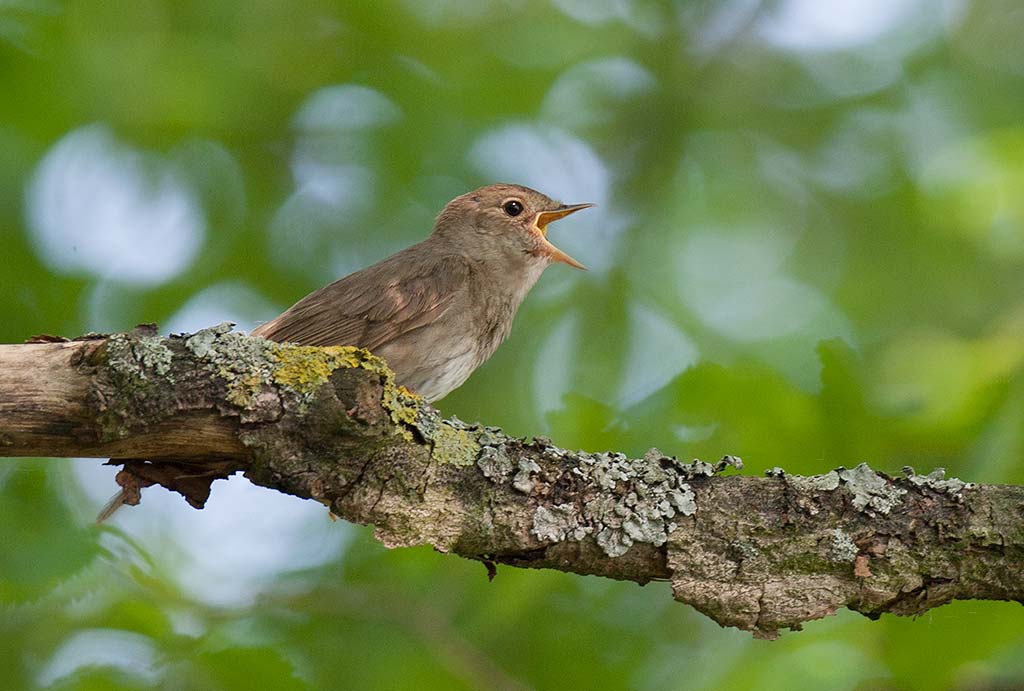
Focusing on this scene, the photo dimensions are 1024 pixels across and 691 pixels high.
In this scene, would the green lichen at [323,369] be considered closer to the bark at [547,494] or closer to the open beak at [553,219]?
the bark at [547,494]

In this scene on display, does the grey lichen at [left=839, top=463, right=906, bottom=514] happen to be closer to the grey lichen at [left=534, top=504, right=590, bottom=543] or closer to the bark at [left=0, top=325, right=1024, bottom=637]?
the bark at [left=0, top=325, right=1024, bottom=637]

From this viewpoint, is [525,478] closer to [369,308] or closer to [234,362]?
[234,362]

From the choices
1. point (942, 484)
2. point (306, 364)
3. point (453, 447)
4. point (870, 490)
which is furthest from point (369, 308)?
point (942, 484)

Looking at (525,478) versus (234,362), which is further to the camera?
(525,478)

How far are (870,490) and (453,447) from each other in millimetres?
1314

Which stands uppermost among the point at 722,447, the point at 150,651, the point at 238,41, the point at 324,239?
the point at 238,41

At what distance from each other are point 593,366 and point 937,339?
1.82 meters

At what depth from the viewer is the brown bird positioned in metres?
5.46

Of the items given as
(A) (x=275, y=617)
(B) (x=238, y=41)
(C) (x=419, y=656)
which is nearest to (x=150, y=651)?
(A) (x=275, y=617)

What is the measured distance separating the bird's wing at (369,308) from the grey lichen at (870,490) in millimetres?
2544

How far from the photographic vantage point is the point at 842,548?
3.49 m

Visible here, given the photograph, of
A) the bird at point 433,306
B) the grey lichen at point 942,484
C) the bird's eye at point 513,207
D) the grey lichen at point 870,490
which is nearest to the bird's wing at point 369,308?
the bird at point 433,306

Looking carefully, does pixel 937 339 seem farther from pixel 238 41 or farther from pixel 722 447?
pixel 238 41

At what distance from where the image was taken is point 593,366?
631 cm
